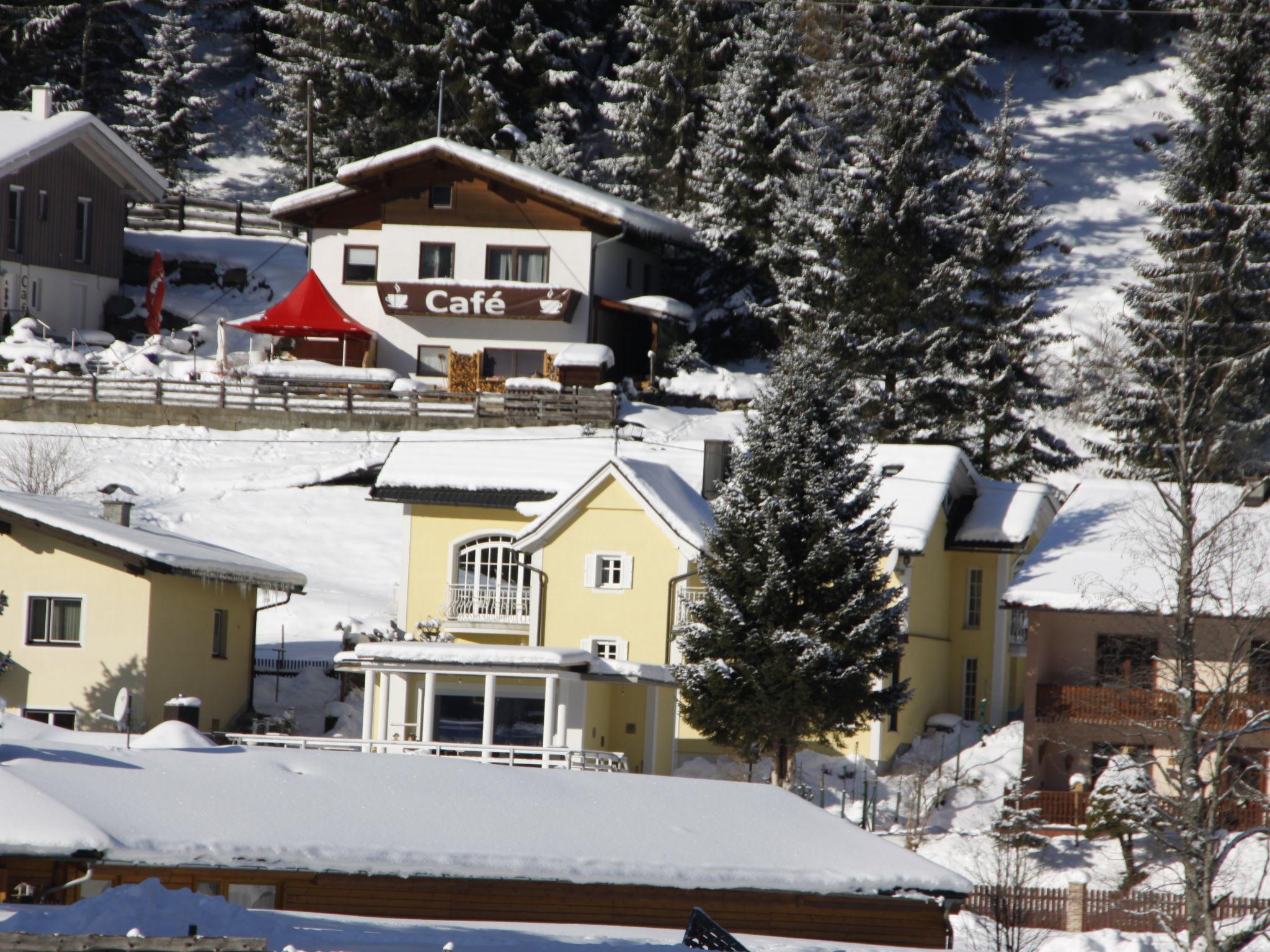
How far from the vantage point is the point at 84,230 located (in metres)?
56.4

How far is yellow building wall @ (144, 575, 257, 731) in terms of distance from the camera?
29.4 metres

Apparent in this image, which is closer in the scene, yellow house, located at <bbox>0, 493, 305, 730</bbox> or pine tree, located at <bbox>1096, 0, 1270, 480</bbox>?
yellow house, located at <bbox>0, 493, 305, 730</bbox>

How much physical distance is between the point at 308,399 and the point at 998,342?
18724 mm

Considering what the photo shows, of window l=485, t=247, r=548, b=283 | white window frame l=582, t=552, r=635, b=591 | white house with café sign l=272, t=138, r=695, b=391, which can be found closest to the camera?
white window frame l=582, t=552, r=635, b=591

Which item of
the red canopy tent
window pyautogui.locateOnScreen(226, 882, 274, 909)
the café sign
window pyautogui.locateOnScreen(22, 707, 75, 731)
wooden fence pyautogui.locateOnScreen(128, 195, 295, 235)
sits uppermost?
wooden fence pyautogui.locateOnScreen(128, 195, 295, 235)

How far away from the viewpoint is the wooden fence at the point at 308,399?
45844mm

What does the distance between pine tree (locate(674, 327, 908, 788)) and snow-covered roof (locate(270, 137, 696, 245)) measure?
2392 centimetres

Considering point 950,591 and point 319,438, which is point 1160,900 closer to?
point 950,591

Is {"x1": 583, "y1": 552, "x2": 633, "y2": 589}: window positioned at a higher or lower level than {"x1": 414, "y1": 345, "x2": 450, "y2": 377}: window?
lower

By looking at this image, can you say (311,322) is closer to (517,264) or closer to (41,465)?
(517,264)

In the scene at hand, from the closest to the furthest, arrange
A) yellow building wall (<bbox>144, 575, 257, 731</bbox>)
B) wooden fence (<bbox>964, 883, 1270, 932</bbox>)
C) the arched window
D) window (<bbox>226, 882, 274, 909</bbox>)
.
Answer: window (<bbox>226, 882, 274, 909</bbox>) < wooden fence (<bbox>964, 883, 1270, 932</bbox>) < yellow building wall (<bbox>144, 575, 257, 731</bbox>) < the arched window

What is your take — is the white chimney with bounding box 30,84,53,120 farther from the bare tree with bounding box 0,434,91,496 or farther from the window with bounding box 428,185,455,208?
the bare tree with bounding box 0,434,91,496

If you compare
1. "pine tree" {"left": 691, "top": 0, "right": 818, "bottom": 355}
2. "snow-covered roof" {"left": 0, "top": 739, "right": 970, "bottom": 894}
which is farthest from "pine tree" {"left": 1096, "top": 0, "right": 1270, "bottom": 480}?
"snow-covered roof" {"left": 0, "top": 739, "right": 970, "bottom": 894}

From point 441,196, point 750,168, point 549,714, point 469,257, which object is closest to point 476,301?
point 469,257
